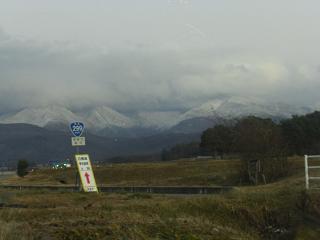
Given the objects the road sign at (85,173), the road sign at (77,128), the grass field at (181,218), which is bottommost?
the grass field at (181,218)

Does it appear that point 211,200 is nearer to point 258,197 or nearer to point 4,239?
point 258,197

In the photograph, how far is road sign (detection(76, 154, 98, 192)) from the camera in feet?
89.9

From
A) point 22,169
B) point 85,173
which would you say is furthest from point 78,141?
point 22,169

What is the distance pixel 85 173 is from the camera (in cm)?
2770

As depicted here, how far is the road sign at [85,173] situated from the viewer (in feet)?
89.9

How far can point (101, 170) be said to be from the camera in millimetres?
66062

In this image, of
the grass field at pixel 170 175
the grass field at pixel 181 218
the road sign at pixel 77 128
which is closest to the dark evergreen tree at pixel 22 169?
the grass field at pixel 170 175

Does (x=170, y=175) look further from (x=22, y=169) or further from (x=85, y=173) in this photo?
(x=22, y=169)

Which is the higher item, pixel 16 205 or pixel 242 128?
pixel 242 128

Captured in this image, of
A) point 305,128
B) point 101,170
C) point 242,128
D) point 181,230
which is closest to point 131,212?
point 181,230

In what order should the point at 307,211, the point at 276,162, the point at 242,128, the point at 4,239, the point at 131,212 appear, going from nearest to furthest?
the point at 4,239 → the point at 131,212 → the point at 307,211 → the point at 276,162 → the point at 242,128

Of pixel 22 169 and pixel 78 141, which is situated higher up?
pixel 78 141

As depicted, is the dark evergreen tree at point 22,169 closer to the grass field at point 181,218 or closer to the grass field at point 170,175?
the grass field at point 170,175

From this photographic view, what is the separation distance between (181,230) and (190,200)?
500 centimetres
